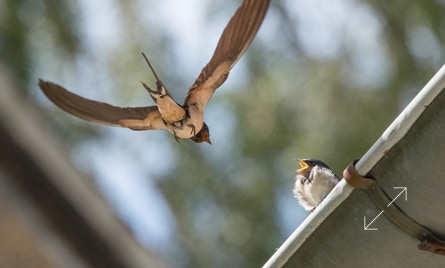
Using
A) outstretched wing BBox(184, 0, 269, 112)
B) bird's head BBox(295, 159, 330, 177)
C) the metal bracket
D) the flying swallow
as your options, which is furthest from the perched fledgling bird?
the metal bracket

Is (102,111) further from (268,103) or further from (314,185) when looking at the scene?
(268,103)

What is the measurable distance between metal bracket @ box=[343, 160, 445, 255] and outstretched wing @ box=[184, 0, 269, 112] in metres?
0.49

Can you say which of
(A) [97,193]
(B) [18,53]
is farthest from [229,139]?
(A) [97,193]

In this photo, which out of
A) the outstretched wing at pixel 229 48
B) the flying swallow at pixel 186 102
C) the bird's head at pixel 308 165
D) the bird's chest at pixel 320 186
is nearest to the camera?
the outstretched wing at pixel 229 48

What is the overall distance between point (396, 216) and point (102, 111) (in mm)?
1173

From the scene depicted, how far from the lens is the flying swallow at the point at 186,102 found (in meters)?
1.92

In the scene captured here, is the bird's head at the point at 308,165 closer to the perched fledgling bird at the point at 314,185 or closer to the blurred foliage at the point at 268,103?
the perched fledgling bird at the point at 314,185

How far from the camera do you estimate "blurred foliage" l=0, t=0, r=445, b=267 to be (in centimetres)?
474

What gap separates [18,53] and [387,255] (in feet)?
6.86

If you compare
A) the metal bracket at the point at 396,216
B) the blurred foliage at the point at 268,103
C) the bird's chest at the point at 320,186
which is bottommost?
the metal bracket at the point at 396,216

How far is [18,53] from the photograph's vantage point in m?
3.08

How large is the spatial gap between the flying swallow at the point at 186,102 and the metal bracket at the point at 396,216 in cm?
60

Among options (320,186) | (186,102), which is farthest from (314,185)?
(186,102)

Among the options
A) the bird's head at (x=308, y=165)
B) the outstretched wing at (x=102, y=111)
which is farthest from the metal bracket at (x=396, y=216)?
the bird's head at (x=308, y=165)
